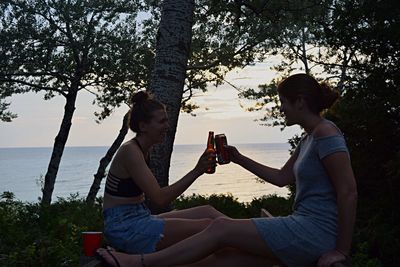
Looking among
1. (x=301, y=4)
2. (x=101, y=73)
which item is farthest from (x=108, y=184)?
(x=101, y=73)

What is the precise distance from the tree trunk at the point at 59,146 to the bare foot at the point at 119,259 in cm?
1480

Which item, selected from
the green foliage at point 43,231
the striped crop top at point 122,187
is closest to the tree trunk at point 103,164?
the green foliage at point 43,231

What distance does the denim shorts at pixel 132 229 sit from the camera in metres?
4.01

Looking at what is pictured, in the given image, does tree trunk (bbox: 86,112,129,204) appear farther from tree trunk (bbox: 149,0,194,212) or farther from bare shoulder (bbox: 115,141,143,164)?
bare shoulder (bbox: 115,141,143,164)

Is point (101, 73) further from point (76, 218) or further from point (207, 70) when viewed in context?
point (76, 218)

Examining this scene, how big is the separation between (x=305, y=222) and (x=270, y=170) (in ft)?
3.18

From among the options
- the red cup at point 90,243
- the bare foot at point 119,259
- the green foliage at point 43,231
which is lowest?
the green foliage at point 43,231

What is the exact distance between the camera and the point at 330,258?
3.36m

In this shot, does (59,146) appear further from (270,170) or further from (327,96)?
(327,96)

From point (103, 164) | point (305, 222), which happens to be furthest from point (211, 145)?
point (103, 164)

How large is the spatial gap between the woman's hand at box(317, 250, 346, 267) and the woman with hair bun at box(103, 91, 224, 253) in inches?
38.4

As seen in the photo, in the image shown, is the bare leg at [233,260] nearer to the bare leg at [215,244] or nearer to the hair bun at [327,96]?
the bare leg at [215,244]

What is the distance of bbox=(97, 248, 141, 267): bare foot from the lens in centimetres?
363

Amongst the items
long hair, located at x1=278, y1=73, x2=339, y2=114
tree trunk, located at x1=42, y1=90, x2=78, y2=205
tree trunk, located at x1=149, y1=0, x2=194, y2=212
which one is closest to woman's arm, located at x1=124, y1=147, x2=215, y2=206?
long hair, located at x1=278, y1=73, x2=339, y2=114
